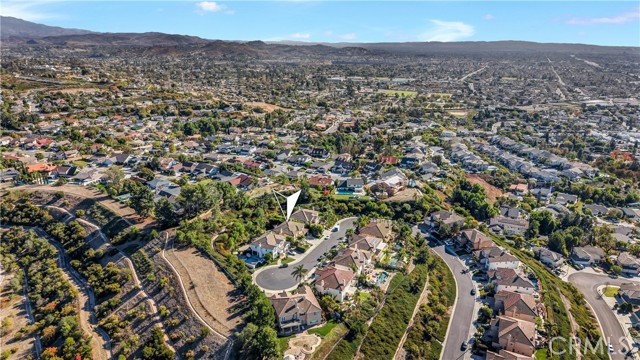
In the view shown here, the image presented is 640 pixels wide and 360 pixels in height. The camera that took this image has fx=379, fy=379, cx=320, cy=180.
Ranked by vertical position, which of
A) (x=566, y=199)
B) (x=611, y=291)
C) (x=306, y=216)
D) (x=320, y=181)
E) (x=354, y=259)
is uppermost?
(x=320, y=181)

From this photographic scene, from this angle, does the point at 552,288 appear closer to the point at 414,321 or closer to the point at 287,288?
the point at 414,321

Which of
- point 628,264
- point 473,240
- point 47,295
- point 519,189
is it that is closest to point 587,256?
point 628,264

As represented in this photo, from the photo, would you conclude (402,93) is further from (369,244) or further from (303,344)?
(303,344)

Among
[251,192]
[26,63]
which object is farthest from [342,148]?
[26,63]

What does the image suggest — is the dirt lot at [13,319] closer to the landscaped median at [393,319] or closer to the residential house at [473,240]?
the landscaped median at [393,319]

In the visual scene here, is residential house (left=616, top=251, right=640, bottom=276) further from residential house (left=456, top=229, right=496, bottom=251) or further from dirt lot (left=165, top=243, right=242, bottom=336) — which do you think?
dirt lot (left=165, top=243, right=242, bottom=336)

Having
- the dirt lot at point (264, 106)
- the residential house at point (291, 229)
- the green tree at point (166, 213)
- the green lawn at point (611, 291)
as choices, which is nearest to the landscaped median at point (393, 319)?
the residential house at point (291, 229)

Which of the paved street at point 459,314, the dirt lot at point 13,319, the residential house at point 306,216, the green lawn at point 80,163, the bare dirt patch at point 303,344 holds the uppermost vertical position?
the green lawn at point 80,163
